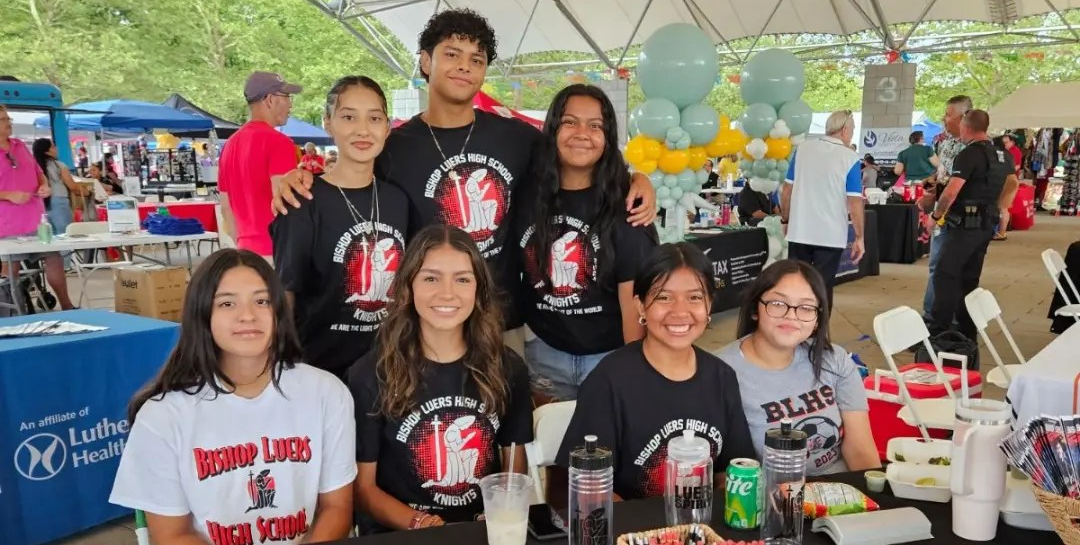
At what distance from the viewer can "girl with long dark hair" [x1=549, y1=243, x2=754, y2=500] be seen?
71.7 inches

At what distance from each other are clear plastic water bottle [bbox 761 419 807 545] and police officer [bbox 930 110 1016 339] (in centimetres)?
474

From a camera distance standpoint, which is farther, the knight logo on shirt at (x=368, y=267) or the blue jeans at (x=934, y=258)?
the blue jeans at (x=934, y=258)

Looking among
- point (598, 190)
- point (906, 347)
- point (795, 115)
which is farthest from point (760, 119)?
point (598, 190)

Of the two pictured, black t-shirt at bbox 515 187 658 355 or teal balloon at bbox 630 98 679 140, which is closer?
black t-shirt at bbox 515 187 658 355

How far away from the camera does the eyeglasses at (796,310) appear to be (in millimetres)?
2020

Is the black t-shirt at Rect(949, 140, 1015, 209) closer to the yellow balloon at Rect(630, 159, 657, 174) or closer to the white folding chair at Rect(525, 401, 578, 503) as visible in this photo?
the yellow balloon at Rect(630, 159, 657, 174)

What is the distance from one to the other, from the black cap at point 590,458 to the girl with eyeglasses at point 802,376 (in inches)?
32.7

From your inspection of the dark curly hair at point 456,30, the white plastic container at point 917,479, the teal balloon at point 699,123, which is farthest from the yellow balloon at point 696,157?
the white plastic container at point 917,479

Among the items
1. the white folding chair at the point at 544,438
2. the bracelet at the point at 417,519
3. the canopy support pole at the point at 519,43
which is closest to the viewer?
the bracelet at the point at 417,519

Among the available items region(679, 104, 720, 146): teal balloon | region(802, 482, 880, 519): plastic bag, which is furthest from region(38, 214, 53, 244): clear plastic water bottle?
region(802, 482, 880, 519): plastic bag

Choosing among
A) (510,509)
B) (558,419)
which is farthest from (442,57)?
(510,509)

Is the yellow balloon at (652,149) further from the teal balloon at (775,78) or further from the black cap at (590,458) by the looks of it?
the black cap at (590,458)

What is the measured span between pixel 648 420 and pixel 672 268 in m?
0.37

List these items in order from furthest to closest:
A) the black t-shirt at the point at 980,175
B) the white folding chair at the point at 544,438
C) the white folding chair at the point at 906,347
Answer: the black t-shirt at the point at 980,175, the white folding chair at the point at 906,347, the white folding chair at the point at 544,438
